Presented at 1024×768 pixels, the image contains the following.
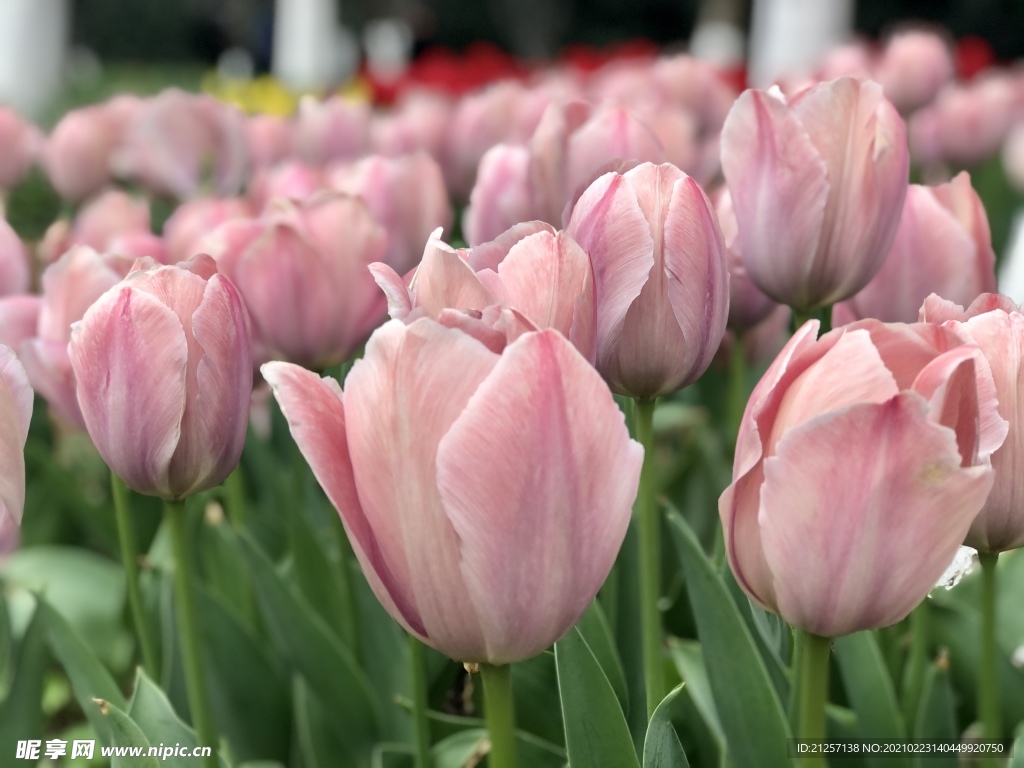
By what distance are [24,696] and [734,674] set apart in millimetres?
583

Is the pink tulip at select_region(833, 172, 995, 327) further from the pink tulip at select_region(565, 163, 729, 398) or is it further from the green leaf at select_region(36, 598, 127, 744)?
the green leaf at select_region(36, 598, 127, 744)

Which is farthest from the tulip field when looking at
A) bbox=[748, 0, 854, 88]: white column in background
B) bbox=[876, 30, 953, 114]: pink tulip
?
bbox=[748, 0, 854, 88]: white column in background

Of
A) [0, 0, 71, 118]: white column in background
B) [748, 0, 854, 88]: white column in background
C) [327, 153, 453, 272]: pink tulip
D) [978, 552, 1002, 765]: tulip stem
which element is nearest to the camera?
[978, 552, 1002, 765]: tulip stem

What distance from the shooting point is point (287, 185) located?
54.8 inches

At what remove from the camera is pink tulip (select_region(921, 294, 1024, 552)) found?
59 centimetres

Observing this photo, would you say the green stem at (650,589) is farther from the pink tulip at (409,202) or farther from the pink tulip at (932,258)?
the pink tulip at (409,202)

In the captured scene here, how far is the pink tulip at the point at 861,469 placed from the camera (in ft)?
1.65

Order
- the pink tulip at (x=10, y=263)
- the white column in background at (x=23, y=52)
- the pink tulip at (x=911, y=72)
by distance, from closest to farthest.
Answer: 1. the pink tulip at (x=10, y=263)
2. the pink tulip at (x=911, y=72)
3. the white column in background at (x=23, y=52)

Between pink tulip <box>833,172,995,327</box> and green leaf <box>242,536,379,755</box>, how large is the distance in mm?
525

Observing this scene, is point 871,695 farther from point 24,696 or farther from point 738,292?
point 24,696

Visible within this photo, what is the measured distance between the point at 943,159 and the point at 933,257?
1.78 metres

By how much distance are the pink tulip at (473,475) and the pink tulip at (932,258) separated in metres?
0.41

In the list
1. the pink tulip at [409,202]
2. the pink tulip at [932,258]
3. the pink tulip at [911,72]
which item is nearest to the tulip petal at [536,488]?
the pink tulip at [932,258]

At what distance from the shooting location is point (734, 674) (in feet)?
2.60
